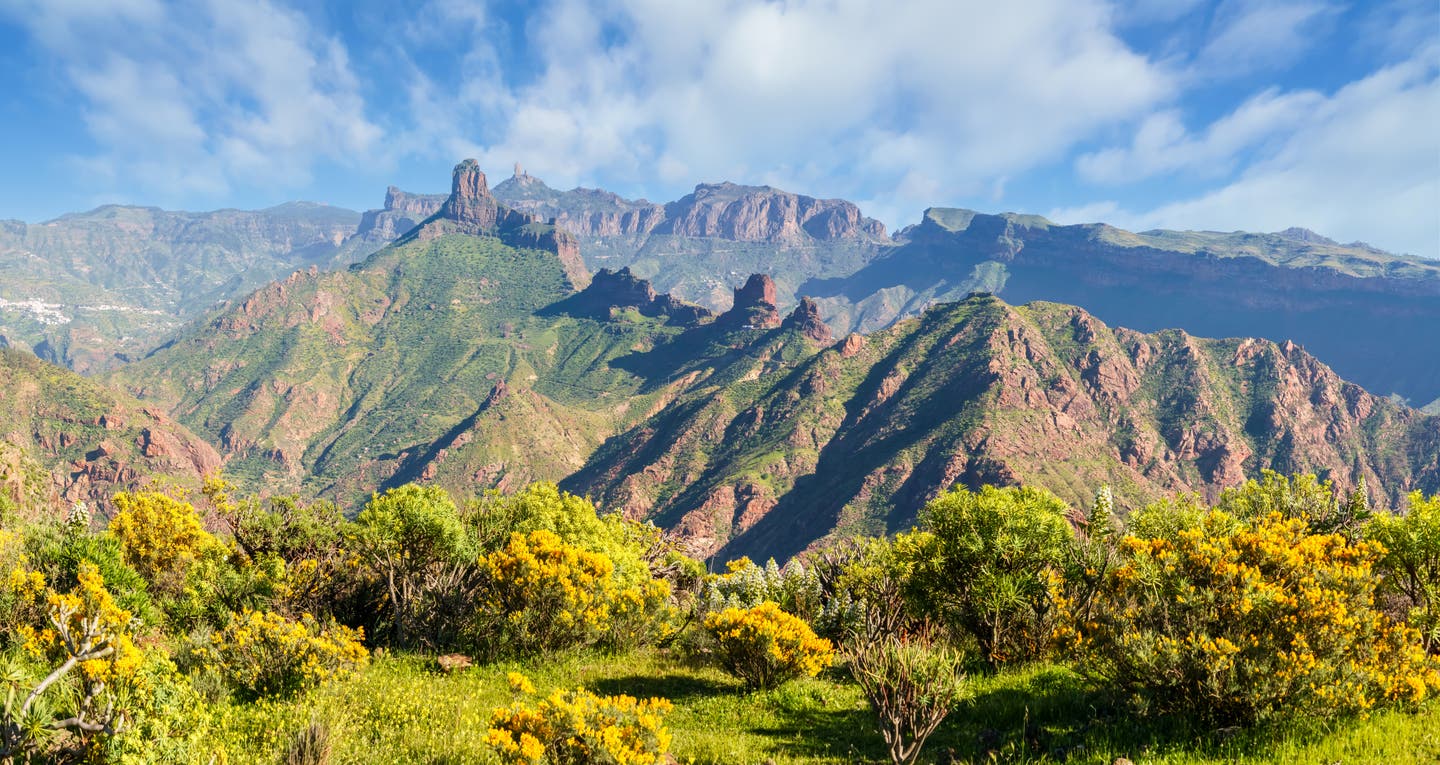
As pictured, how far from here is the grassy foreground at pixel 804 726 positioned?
9938 mm

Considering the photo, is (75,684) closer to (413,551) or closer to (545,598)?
(545,598)

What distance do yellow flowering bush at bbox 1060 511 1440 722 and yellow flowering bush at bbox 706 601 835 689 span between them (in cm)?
628

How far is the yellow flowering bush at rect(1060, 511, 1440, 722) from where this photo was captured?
10109 mm

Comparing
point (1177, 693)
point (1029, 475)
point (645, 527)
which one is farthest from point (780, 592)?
point (1029, 475)

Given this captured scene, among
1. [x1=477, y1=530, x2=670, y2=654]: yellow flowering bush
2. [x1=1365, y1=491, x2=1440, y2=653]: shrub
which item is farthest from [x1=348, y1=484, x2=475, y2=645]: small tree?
[x1=1365, y1=491, x2=1440, y2=653]: shrub

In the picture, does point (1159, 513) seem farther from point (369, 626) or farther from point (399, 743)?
point (369, 626)

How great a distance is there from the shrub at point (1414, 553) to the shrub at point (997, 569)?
6799 millimetres

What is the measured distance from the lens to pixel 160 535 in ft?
83.9

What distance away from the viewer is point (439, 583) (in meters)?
19.3

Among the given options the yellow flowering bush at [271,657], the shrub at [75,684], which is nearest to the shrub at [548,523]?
the yellow flowering bush at [271,657]

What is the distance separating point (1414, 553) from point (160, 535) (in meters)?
40.1

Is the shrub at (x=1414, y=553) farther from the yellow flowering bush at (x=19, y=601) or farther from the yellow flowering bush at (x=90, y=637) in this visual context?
the yellow flowering bush at (x=19, y=601)

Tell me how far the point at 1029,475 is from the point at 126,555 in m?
182

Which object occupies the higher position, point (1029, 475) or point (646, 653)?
point (1029, 475)
